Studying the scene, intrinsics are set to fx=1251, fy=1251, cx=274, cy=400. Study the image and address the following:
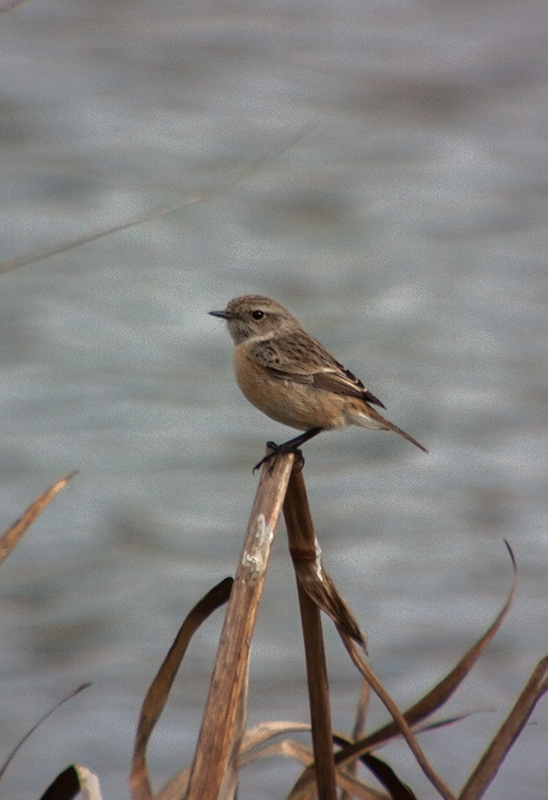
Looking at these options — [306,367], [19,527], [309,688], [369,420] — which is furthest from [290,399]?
[19,527]

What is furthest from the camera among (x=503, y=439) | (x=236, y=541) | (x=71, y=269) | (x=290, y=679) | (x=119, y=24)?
(x=119, y=24)

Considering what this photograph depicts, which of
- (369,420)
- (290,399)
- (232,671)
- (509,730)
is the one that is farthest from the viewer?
(369,420)

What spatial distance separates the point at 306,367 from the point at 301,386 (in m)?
0.17

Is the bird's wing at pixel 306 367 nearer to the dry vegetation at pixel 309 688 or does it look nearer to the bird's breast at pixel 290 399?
the bird's breast at pixel 290 399

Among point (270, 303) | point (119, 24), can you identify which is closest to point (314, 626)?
point (270, 303)

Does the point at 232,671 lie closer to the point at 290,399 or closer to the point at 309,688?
the point at 309,688

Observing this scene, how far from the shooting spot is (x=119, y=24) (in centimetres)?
1346

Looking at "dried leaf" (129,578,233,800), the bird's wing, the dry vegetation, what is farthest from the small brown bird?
"dried leaf" (129,578,233,800)

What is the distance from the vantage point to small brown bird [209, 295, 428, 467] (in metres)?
5.82

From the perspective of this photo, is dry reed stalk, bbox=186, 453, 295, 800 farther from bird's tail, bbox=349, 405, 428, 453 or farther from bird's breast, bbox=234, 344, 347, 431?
bird's tail, bbox=349, 405, 428, 453

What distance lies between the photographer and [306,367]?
19.7 ft

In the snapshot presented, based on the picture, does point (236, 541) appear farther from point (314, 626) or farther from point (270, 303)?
point (314, 626)

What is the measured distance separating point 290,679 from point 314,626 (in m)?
4.25

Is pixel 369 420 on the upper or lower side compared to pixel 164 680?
lower
